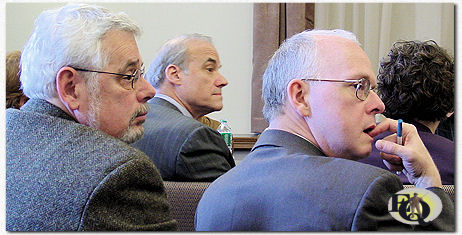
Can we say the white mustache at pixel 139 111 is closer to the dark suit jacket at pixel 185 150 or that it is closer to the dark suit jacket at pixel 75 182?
the dark suit jacket at pixel 75 182

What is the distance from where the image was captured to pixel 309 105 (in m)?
1.28

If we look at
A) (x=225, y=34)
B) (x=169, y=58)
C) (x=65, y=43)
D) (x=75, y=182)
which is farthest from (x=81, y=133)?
(x=225, y=34)

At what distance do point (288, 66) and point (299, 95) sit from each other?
8 centimetres

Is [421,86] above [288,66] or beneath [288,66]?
beneath

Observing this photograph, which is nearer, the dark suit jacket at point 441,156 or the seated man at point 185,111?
the dark suit jacket at point 441,156

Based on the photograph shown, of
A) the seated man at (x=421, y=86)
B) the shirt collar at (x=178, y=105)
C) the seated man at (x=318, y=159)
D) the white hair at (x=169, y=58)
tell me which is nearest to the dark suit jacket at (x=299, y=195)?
the seated man at (x=318, y=159)

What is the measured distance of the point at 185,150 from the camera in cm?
190

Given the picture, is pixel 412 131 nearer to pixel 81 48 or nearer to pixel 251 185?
pixel 251 185

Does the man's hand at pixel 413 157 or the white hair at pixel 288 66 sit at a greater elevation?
the white hair at pixel 288 66

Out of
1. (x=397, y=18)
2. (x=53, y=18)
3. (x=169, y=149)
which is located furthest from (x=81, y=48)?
(x=397, y=18)

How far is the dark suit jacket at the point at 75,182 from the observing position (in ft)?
3.42

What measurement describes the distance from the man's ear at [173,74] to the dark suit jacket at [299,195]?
1.31 meters

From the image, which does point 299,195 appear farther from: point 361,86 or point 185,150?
point 185,150

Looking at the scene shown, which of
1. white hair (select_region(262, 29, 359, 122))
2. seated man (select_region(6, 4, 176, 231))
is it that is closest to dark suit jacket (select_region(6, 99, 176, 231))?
seated man (select_region(6, 4, 176, 231))
